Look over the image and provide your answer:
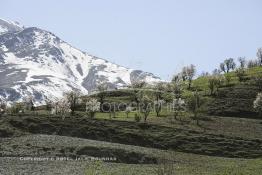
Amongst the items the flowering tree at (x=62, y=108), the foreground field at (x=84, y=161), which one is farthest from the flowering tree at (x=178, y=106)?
the foreground field at (x=84, y=161)

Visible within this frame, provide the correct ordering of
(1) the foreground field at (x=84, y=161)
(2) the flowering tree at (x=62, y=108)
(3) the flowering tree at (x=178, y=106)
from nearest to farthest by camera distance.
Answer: (1) the foreground field at (x=84, y=161) < (2) the flowering tree at (x=62, y=108) < (3) the flowering tree at (x=178, y=106)

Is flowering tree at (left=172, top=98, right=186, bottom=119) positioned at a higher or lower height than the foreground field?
higher

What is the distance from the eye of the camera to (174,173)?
7106 centimetres

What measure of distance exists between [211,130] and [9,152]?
67.9 m

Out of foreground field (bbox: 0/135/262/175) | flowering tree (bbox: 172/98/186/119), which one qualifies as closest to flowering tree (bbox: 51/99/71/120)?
flowering tree (bbox: 172/98/186/119)

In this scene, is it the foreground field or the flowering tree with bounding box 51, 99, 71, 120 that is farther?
the flowering tree with bounding box 51, 99, 71, 120

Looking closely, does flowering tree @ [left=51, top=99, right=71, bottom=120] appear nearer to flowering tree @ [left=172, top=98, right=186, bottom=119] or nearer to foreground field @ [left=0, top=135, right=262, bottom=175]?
flowering tree @ [left=172, top=98, right=186, bottom=119]

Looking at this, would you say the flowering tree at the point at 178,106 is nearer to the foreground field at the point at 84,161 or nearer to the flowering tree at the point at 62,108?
the flowering tree at the point at 62,108

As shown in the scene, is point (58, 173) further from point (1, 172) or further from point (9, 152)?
point (9, 152)

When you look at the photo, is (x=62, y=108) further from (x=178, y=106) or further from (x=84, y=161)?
(x=84, y=161)

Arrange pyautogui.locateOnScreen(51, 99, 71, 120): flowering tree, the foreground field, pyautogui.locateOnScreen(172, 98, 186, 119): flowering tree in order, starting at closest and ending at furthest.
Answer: the foreground field → pyautogui.locateOnScreen(51, 99, 71, 120): flowering tree → pyautogui.locateOnScreen(172, 98, 186, 119): flowering tree

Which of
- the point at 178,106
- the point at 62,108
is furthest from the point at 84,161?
the point at 178,106

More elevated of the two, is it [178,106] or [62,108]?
[178,106]

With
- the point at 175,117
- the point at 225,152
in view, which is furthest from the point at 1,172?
the point at 175,117
